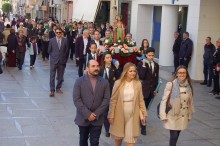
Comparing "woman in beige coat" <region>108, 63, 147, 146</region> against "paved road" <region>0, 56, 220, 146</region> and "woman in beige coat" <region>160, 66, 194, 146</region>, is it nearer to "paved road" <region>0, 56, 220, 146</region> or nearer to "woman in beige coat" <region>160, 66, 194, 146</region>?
"woman in beige coat" <region>160, 66, 194, 146</region>

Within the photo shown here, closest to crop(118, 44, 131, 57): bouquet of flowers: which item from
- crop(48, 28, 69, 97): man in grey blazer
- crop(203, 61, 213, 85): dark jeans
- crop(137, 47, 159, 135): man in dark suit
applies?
crop(137, 47, 159, 135): man in dark suit

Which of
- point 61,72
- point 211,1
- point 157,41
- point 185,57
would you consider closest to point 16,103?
point 61,72

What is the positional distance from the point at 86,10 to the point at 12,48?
10.8 meters

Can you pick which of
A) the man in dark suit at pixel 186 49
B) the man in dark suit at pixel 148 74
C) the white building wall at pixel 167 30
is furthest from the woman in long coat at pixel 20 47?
the man in dark suit at pixel 148 74

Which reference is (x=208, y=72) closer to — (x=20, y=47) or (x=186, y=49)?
(x=186, y=49)

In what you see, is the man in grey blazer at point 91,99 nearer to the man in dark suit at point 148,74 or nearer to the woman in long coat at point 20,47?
the man in dark suit at point 148,74

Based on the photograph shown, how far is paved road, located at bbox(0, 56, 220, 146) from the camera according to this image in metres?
8.45

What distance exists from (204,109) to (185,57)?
4.82m

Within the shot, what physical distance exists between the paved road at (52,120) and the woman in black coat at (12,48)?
10.4 feet

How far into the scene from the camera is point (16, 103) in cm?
1145

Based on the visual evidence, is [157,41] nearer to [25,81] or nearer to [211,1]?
[211,1]

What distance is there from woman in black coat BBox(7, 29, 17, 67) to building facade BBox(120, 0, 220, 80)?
258 inches

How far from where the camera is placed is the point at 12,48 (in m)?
18.1

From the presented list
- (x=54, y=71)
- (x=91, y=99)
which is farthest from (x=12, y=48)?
(x=91, y=99)
